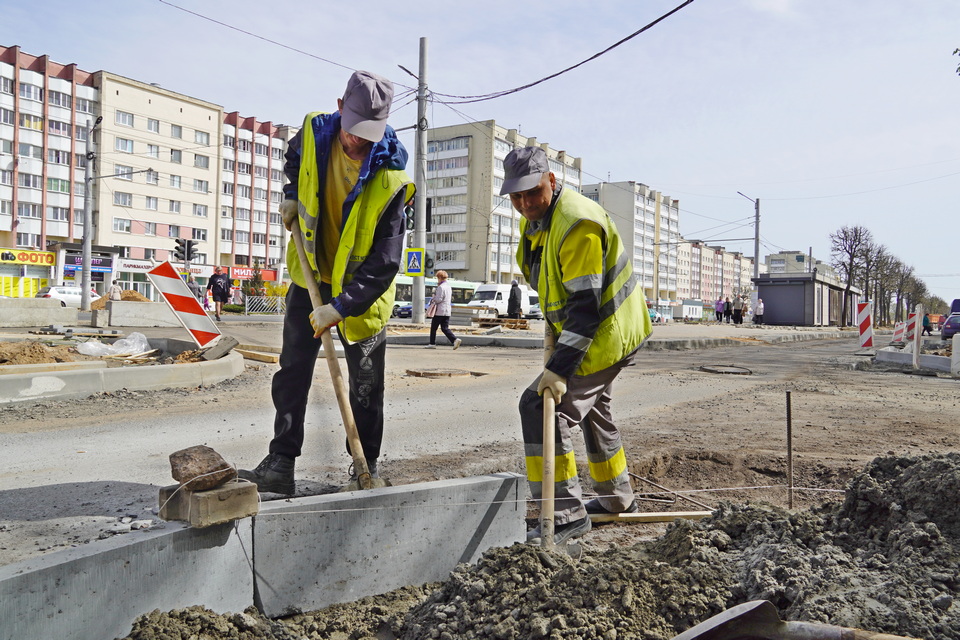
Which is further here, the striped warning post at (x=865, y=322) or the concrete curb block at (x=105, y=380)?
the striped warning post at (x=865, y=322)

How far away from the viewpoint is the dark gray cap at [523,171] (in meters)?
3.29

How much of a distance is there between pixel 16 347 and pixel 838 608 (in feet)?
31.4

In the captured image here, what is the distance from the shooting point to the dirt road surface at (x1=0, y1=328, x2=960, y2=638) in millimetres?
2492

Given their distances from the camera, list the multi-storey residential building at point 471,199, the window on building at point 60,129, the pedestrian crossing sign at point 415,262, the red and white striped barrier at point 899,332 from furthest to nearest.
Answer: the multi-storey residential building at point 471,199 → the window on building at point 60,129 → the red and white striped barrier at point 899,332 → the pedestrian crossing sign at point 415,262

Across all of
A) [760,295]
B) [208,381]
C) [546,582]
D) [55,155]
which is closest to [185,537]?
[546,582]

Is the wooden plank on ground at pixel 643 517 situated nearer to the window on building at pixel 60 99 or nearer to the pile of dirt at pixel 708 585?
the pile of dirt at pixel 708 585

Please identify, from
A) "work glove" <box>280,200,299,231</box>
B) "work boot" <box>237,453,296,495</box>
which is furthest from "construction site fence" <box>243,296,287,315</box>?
"work boot" <box>237,453,296,495</box>

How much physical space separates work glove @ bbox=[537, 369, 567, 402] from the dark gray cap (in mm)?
839

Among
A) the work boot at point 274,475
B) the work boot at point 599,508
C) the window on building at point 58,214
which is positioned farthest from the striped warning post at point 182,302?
the window on building at point 58,214

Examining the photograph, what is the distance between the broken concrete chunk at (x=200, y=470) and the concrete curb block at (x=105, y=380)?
509cm

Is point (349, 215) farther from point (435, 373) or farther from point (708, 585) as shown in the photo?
point (435, 373)

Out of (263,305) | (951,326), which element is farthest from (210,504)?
(951,326)

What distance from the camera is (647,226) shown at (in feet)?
417

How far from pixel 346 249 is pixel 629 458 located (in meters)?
2.68
